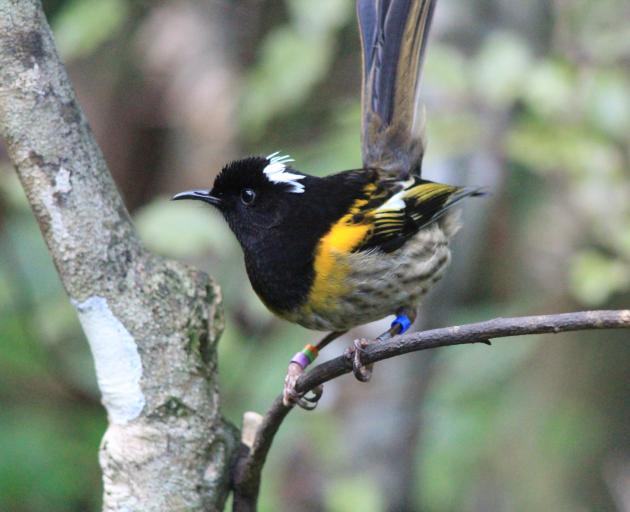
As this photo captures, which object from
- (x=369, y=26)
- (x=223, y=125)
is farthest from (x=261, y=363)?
(x=223, y=125)

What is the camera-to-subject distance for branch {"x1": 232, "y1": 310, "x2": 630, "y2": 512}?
1.70 metres

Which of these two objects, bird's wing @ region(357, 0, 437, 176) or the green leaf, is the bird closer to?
bird's wing @ region(357, 0, 437, 176)

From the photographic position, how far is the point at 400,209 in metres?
3.52

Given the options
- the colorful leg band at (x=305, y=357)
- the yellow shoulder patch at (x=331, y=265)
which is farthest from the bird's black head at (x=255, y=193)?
the colorful leg band at (x=305, y=357)

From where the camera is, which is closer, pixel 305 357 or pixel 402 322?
pixel 305 357

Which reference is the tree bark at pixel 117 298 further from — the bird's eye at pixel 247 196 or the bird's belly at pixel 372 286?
the bird's eye at pixel 247 196

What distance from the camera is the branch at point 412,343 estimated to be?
5.57ft

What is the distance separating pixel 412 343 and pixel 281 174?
1.44 metres

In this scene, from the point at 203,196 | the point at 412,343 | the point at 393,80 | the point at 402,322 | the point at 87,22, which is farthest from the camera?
the point at 87,22

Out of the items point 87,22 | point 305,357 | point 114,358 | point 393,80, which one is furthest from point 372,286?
point 87,22

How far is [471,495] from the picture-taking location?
20.7 feet

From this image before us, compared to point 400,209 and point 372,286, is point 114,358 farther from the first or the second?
point 400,209

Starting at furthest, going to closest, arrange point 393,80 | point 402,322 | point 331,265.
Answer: point 393,80
point 402,322
point 331,265

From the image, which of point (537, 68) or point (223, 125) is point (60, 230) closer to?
point (537, 68)
